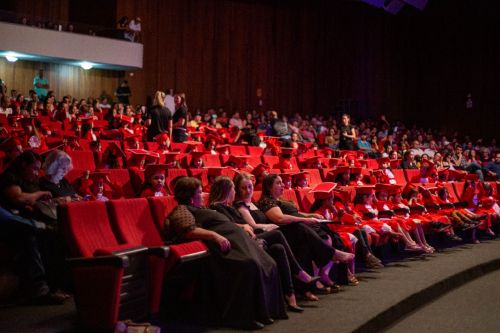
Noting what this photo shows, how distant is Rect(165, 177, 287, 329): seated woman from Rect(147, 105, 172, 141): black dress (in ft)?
12.0

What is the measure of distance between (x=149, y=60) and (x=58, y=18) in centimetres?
198

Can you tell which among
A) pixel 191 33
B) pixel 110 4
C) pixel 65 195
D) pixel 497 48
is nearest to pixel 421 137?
pixel 497 48

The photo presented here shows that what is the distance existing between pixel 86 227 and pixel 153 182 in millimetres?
1628

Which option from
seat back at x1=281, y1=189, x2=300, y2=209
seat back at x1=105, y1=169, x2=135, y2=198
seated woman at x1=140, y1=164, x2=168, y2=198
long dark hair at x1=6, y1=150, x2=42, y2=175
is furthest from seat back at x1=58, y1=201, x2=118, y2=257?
seat back at x1=281, y1=189, x2=300, y2=209

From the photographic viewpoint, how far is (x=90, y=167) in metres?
5.49

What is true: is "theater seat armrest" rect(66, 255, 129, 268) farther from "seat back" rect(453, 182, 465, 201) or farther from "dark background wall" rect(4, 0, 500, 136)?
"dark background wall" rect(4, 0, 500, 136)

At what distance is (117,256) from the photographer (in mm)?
2646

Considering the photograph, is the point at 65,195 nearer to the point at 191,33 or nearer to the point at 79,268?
the point at 79,268

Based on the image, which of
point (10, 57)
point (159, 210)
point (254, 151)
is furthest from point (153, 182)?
point (10, 57)

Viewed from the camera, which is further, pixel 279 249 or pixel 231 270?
pixel 279 249

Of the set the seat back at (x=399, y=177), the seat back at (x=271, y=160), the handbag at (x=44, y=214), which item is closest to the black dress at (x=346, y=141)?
the seat back at (x=399, y=177)

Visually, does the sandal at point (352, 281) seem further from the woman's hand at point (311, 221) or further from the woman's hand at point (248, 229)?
the woman's hand at point (248, 229)

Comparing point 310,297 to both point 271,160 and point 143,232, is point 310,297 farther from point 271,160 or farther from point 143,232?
point 271,160

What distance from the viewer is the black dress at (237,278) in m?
3.12
